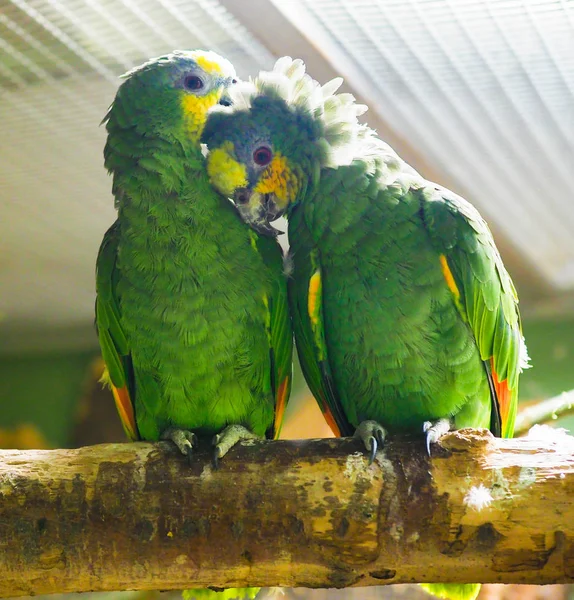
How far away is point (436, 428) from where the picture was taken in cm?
174

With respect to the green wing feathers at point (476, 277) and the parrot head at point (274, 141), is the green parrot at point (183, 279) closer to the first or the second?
the parrot head at point (274, 141)

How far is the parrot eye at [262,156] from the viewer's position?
6.28 feet

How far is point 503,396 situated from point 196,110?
4.01 ft

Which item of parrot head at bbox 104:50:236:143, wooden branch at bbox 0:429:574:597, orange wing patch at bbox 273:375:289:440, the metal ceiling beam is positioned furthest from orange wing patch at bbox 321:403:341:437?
the metal ceiling beam

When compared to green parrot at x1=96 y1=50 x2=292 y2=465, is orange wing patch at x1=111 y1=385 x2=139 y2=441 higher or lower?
lower

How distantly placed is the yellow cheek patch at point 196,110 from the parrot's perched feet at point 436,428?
104 cm

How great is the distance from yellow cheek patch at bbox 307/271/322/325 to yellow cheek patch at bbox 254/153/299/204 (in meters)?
0.26

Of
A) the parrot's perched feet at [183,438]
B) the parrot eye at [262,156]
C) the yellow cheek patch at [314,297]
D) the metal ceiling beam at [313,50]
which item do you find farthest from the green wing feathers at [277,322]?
the metal ceiling beam at [313,50]

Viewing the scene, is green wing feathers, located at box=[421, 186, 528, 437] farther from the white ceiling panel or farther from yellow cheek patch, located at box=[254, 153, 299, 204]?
the white ceiling panel

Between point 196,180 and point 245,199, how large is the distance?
0.49 feet

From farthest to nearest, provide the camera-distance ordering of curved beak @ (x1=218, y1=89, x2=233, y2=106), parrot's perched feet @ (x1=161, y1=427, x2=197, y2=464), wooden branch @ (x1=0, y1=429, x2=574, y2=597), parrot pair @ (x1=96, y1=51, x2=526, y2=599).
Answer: curved beak @ (x1=218, y1=89, x2=233, y2=106)
parrot pair @ (x1=96, y1=51, x2=526, y2=599)
parrot's perched feet @ (x1=161, y1=427, x2=197, y2=464)
wooden branch @ (x1=0, y1=429, x2=574, y2=597)

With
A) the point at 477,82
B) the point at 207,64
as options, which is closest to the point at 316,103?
the point at 207,64

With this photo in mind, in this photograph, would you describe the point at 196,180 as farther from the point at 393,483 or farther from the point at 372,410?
the point at 393,483

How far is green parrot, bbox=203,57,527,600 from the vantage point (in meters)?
1.80
